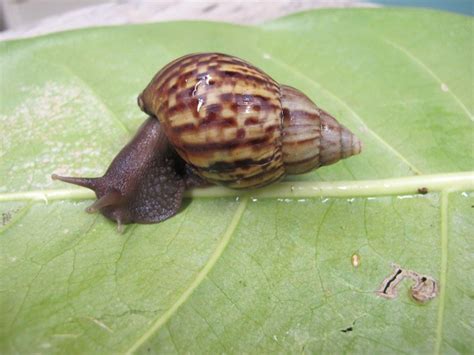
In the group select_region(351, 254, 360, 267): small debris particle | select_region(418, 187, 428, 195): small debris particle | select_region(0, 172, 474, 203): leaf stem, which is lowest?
select_region(351, 254, 360, 267): small debris particle

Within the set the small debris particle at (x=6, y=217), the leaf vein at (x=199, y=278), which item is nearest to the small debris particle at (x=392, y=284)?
the leaf vein at (x=199, y=278)

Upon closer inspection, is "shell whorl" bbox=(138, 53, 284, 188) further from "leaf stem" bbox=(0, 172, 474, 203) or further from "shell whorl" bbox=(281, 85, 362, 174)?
"leaf stem" bbox=(0, 172, 474, 203)

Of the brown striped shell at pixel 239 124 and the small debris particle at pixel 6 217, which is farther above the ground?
the brown striped shell at pixel 239 124

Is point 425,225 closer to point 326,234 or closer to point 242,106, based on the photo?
point 326,234

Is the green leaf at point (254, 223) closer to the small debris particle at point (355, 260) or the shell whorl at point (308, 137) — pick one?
the small debris particle at point (355, 260)

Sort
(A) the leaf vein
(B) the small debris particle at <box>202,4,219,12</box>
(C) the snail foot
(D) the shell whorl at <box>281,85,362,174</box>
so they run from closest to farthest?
(A) the leaf vein < (D) the shell whorl at <box>281,85,362,174</box> < (C) the snail foot < (B) the small debris particle at <box>202,4,219,12</box>

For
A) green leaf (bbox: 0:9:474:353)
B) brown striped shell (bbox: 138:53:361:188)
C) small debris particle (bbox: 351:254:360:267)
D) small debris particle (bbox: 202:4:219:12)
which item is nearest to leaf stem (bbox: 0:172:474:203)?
green leaf (bbox: 0:9:474:353)

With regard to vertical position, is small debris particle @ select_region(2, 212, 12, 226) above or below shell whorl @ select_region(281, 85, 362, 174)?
below
